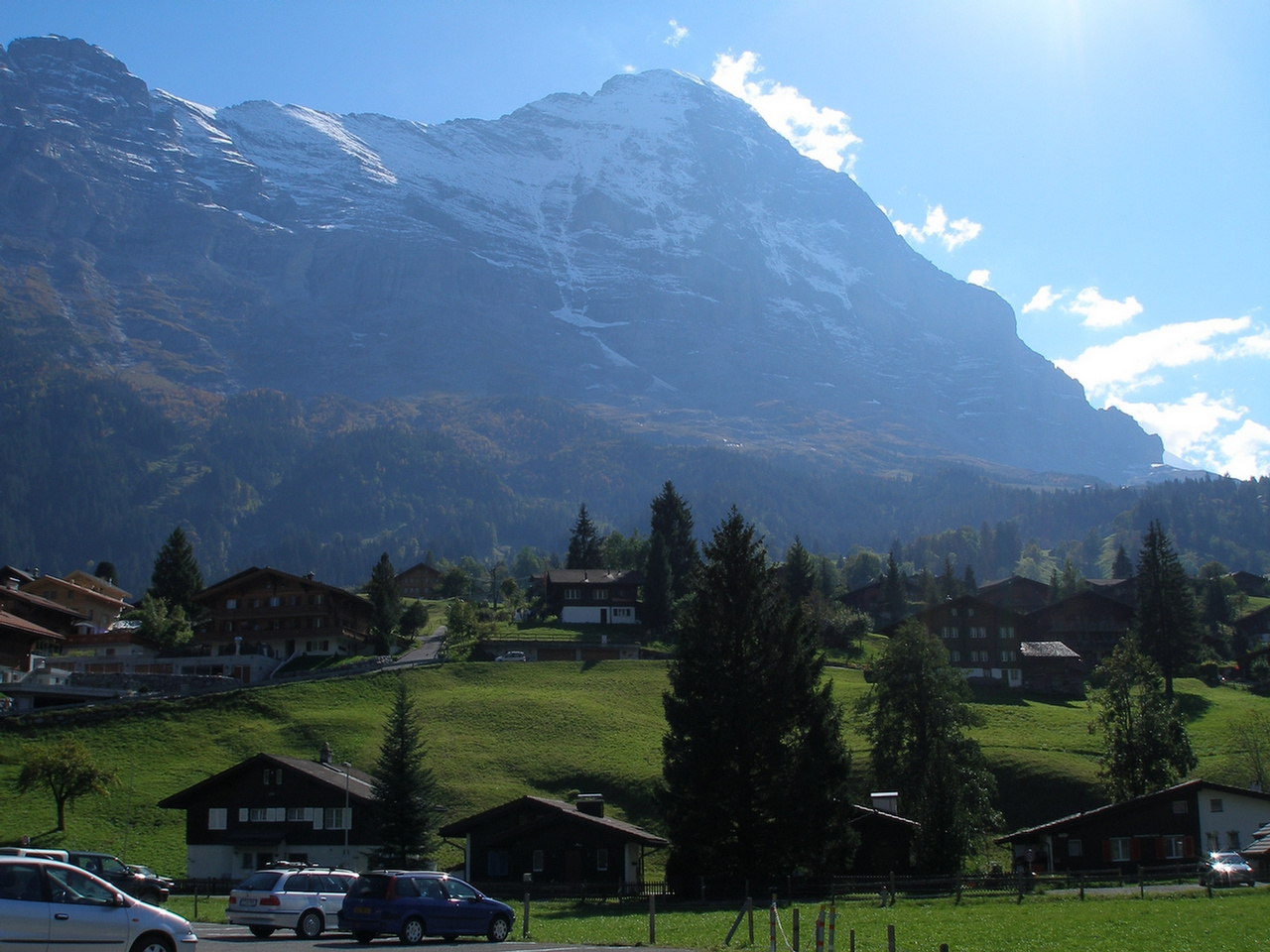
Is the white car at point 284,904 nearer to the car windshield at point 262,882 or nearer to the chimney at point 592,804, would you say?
the car windshield at point 262,882

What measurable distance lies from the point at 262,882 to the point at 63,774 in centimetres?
3332

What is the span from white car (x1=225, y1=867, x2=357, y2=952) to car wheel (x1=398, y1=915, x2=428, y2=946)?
318cm

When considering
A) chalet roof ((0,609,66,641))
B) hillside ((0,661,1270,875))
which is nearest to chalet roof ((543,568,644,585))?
hillside ((0,661,1270,875))

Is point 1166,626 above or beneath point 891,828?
above

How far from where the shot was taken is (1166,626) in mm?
104875

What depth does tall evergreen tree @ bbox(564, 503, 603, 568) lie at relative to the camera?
157m

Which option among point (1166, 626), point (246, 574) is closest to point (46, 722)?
point (246, 574)

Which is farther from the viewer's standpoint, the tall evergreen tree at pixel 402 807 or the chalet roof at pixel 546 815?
the chalet roof at pixel 546 815

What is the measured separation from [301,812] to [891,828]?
30.4 metres

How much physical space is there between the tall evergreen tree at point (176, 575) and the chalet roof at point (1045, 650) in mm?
88166

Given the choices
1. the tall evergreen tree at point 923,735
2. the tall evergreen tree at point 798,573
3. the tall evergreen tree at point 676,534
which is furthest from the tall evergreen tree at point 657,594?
the tall evergreen tree at point 923,735

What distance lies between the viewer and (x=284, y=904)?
33.4m

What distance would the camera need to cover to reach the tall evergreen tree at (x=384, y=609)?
113 metres

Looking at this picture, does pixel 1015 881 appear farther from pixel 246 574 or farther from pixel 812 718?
pixel 246 574
